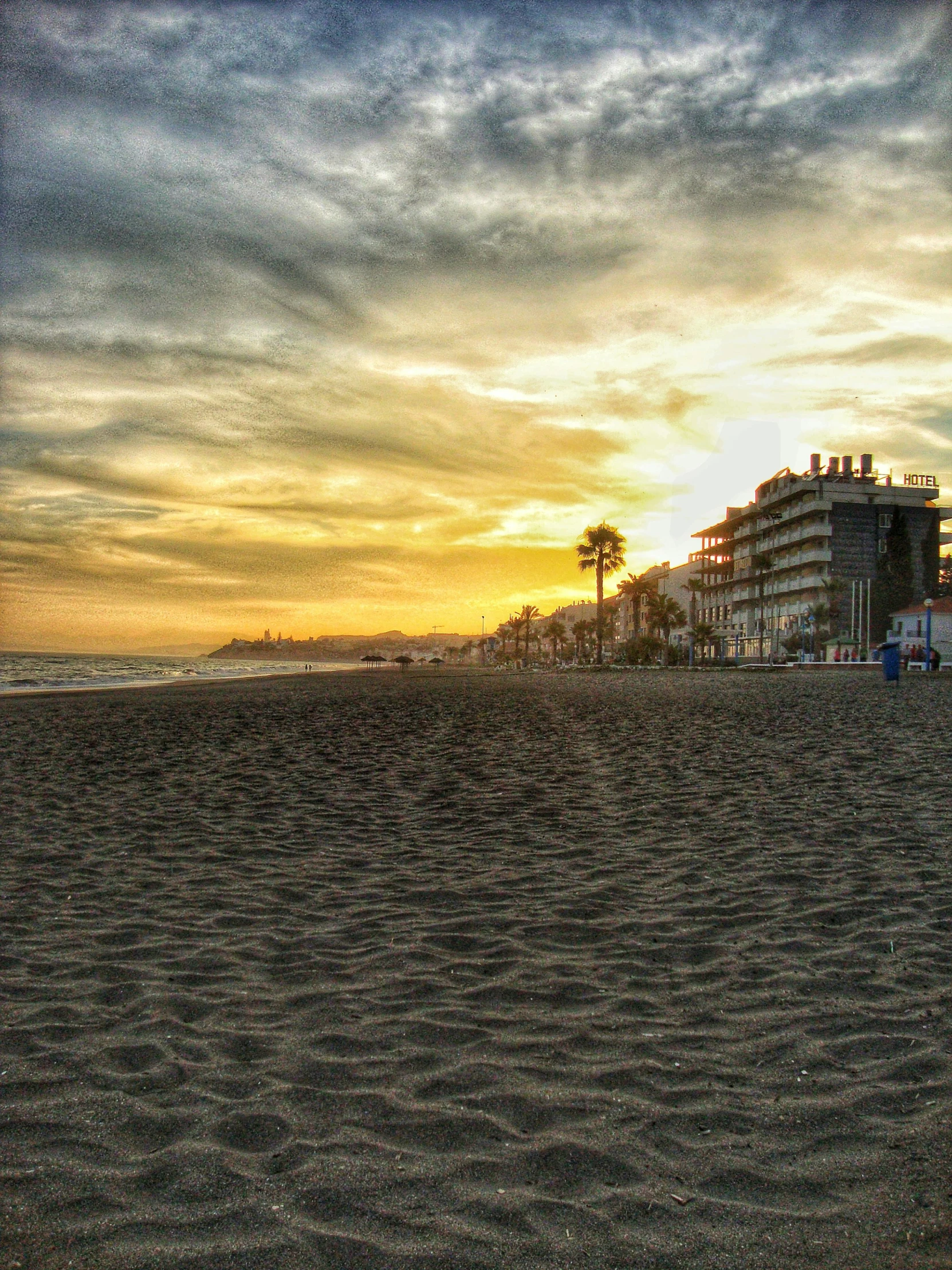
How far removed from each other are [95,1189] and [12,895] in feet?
15.0

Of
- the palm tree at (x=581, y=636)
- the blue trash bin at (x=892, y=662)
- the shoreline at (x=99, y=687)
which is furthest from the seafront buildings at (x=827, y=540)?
the shoreline at (x=99, y=687)

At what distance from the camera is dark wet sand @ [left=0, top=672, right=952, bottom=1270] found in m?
2.96

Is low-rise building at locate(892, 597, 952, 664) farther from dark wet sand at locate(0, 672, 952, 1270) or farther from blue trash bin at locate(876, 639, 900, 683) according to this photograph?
dark wet sand at locate(0, 672, 952, 1270)

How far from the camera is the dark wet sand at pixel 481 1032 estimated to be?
9.72 ft

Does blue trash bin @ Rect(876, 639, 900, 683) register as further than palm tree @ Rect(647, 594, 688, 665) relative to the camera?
No

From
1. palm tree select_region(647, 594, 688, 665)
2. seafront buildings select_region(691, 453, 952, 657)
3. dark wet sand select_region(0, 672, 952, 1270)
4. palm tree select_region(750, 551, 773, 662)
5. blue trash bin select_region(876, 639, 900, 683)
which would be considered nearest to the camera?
dark wet sand select_region(0, 672, 952, 1270)

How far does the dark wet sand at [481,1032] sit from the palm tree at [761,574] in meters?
88.5

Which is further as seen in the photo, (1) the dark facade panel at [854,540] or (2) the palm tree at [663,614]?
(2) the palm tree at [663,614]

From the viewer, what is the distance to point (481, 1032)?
4.46 m

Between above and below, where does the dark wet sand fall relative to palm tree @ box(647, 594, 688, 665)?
below

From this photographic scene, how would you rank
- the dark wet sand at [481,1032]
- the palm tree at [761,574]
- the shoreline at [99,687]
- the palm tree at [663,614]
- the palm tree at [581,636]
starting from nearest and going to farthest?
1. the dark wet sand at [481,1032]
2. the shoreline at [99,687]
3. the palm tree at [761,574]
4. the palm tree at [663,614]
5. the palm tree at [581,636]

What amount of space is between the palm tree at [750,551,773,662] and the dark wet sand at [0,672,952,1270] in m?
88.5

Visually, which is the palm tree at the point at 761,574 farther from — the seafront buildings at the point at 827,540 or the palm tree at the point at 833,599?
the palm tree at the point at 833,599

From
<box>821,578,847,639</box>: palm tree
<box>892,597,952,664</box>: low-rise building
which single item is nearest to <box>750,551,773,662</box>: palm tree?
<box>821,578,847,639</box>: palm tree
